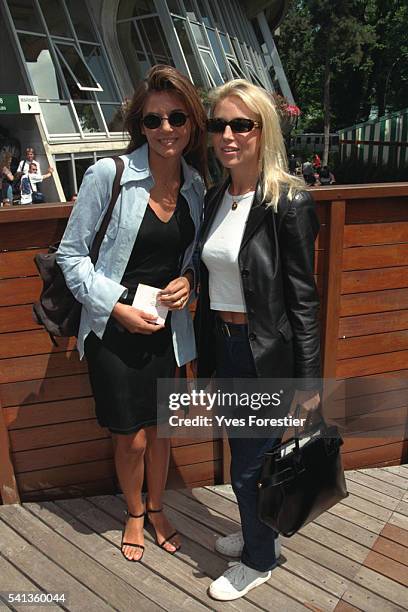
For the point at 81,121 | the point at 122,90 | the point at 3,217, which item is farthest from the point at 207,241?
the point at 122,90

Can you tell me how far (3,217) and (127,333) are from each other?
78 cm

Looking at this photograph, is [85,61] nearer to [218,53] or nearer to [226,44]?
[218,53]

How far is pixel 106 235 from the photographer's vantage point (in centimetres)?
186

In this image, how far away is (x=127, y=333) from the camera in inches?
76.6

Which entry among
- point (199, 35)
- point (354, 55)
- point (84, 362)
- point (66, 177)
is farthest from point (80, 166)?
point (354, 55)

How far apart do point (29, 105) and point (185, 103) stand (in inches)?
535

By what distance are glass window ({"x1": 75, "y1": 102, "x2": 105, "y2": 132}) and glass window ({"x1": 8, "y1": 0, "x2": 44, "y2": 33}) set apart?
7.91 feet

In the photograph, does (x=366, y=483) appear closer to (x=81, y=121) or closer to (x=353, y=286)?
(x=353, y=286)

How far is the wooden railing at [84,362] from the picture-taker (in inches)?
89.7

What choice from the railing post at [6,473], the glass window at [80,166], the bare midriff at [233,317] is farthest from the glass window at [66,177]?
the bare midriff at [233,317]

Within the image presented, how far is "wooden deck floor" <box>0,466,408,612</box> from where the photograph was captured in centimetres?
205

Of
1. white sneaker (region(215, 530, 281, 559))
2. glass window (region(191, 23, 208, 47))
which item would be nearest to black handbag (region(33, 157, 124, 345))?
white sneaker (region(215, 530, 281, 559))

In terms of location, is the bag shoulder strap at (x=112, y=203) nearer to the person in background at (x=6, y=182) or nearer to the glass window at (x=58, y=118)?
Result: the person in background at (x=6, y=182)

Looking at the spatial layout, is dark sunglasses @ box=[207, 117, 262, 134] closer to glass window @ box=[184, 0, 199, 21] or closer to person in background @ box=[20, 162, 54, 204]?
person in background @ box=[20, 162, 54, 204]
